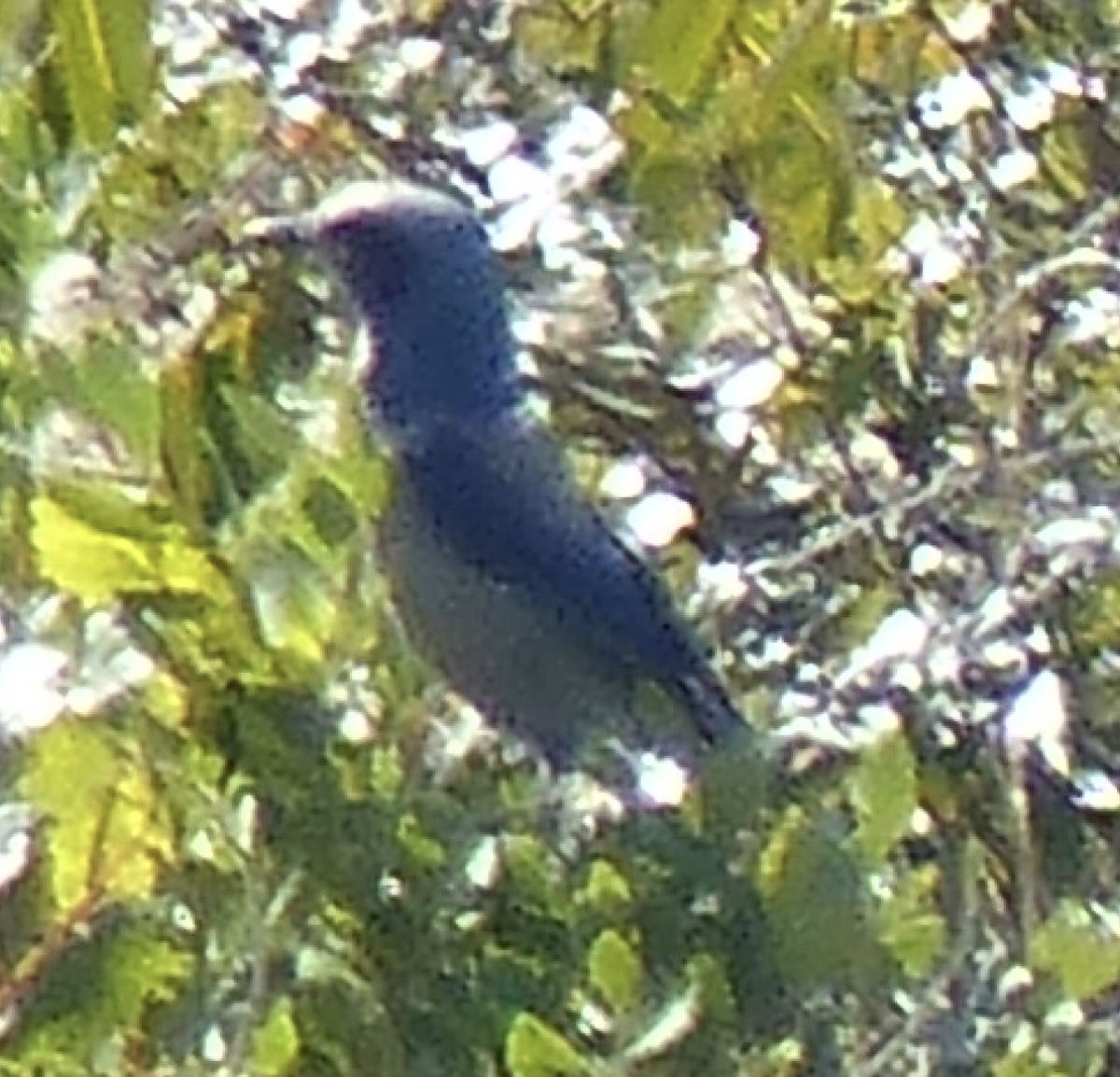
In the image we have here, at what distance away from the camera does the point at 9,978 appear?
180cm

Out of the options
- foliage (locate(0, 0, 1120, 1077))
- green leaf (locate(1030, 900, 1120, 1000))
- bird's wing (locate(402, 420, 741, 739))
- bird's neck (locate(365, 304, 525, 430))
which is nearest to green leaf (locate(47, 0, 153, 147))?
foliage (locate(0, 0, 1120, 1077))

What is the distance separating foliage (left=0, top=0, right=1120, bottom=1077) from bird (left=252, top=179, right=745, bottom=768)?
0.14 ft

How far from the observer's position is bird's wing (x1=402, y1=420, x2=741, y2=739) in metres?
2.51

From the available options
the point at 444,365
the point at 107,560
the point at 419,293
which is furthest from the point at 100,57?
the point at 444,365

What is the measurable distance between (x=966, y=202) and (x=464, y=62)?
0.33 meters

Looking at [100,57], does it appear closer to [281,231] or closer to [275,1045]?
[281,231]

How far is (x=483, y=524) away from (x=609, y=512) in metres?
0.58

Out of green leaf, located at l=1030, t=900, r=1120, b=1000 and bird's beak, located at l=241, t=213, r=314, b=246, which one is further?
bird's beak, located at l=241, t=213, r=314, b=246

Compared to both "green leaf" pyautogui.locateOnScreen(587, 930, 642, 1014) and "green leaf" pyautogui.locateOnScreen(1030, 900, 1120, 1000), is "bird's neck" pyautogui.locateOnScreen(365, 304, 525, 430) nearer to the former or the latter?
"green leaf" pyautogui.locateOnScreen(1030, 900, 1120, 1000)

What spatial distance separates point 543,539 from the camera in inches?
116

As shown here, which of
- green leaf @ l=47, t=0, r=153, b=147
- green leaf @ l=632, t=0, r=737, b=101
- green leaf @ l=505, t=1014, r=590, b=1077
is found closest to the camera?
green leaf @ l=505, t=1014, r=590, b=1077

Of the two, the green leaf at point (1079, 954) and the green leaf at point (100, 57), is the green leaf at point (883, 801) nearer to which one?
the green leaf at point (1079, 954)

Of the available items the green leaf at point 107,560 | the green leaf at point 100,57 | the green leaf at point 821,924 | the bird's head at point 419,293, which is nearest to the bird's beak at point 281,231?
the bird's head at point 419,293

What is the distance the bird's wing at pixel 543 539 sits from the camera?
2.51 m
